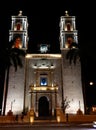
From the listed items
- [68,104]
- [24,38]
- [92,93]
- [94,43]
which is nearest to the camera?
[94,43]

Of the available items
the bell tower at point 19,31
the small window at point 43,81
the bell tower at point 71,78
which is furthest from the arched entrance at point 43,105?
the bell tower at point 19,31

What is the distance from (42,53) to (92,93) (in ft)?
49.1

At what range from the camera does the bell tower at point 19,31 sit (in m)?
44.7

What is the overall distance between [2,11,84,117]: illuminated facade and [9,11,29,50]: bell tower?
0.20 m

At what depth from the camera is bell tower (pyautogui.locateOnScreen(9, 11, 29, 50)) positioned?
44.7 m

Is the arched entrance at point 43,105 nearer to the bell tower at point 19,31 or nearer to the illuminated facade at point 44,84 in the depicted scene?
the illuminated facade at point 44,84

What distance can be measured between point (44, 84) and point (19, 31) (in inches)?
497

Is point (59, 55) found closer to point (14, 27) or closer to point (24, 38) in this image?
point (24, 38)

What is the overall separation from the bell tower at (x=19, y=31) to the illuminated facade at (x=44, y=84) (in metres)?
0.20

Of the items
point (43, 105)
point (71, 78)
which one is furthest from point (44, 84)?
point (71, 78)

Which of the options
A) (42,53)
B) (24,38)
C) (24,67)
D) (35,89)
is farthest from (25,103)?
(24,38)

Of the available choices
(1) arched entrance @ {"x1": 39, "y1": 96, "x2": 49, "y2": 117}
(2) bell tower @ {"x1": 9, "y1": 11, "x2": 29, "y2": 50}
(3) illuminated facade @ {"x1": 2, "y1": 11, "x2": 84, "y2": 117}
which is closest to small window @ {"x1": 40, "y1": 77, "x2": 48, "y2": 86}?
(3) illuminated facade @ {"x1": 2, "y1": 11, "x2": 84, "y2": 117}

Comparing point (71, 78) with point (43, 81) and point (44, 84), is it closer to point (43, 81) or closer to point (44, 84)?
point (44, 84)

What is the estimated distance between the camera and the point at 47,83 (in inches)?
1665
